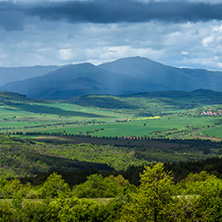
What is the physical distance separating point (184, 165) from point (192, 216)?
424ft

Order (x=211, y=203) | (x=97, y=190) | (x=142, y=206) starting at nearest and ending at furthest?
(x=142, y=206), (x=211, y=203), (x=97, y=190)

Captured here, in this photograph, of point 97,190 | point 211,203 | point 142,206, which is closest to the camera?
point 142,206

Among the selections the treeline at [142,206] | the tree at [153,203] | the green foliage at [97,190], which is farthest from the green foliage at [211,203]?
the green foliage at [97,190]

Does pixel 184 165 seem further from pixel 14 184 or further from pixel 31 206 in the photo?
pixel 31 206

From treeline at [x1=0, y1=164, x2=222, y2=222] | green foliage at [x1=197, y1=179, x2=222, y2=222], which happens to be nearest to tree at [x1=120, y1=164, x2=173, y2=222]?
treeline at [x1=0, y1=164, x2=222, y2=222]

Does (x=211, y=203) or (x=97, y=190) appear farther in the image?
(x=97, y=190)

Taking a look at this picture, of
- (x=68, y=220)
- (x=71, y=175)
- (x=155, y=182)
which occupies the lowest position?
(x=71, y=175)

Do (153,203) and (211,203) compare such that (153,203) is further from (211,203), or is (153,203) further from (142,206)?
(211,203)

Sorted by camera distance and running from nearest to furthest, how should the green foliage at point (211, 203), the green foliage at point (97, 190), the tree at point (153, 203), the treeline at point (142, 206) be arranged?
the tree at point (153, 203) < the treeline at point (142, 206) < the green foliage at point (211, 203) < the green foliage at point (97, 190)

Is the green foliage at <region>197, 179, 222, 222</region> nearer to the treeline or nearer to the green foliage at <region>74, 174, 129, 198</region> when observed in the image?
the treeline

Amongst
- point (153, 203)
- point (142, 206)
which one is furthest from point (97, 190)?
point (153, 203)

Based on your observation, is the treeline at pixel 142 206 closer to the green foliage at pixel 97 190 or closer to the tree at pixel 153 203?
the tree at pixel 153 203

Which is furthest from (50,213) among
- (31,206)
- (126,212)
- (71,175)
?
(71,175)

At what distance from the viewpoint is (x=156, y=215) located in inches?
2299
